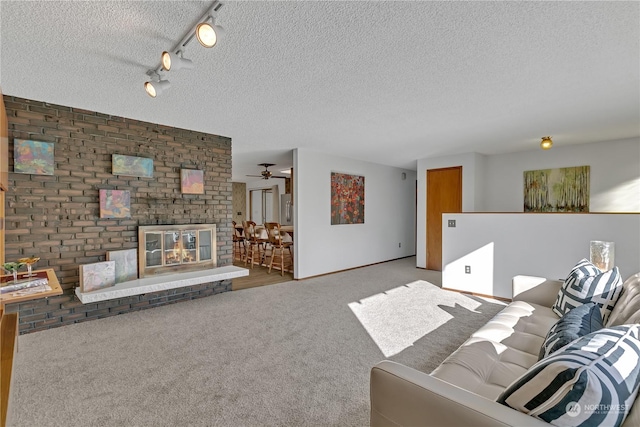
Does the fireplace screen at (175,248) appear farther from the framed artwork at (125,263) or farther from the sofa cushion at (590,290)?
the sofa cushion at (590,290)

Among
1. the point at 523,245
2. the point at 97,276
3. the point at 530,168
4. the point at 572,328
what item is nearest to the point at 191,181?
the point at 97,276

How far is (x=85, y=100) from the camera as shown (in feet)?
10.1

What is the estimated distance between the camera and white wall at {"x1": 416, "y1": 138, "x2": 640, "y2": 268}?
4.72 meters

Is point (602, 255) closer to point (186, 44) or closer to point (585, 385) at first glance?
point (585, 385)

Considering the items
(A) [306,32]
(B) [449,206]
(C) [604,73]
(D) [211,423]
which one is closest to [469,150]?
(B) [449,206]

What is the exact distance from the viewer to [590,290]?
202 cm

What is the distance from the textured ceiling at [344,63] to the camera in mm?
1756

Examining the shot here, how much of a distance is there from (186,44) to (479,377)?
266 cm

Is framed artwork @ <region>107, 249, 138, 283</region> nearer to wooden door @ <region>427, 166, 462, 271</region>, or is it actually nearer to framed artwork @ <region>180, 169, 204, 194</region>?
framed artwork @ <region>180, 169, 204, 194</region>

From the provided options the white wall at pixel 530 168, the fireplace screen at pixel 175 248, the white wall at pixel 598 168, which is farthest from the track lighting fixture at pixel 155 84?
the white wall at pixel 598 168

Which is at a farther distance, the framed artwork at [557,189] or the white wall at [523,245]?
the framed artwork at [557,189]

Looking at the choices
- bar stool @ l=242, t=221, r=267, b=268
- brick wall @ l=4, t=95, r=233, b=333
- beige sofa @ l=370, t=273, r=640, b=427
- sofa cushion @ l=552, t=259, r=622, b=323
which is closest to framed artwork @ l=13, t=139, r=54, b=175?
brick wall @ l=4, t=95, r=233, b=333

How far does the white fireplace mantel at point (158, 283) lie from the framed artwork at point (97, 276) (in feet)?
0.24

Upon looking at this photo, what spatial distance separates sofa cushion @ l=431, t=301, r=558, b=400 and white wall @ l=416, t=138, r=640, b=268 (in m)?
3.96
